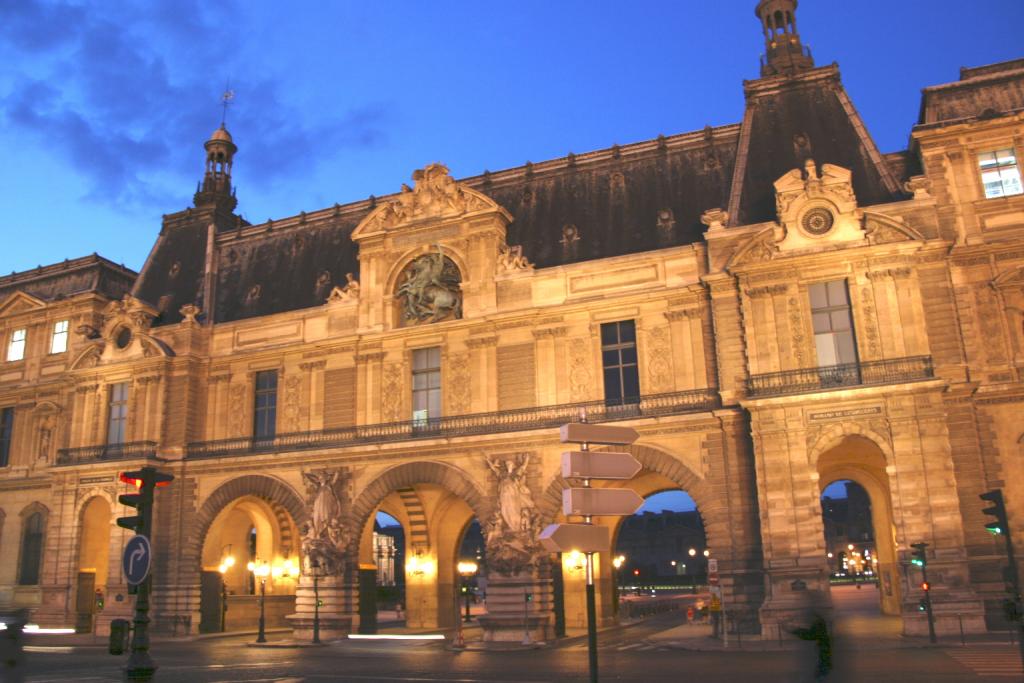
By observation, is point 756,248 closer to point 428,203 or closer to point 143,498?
point 428,203

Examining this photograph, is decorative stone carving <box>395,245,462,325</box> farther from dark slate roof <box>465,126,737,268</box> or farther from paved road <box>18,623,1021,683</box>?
paved road <box>18,623,1021,683</box>

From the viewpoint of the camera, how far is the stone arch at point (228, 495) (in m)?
38.5

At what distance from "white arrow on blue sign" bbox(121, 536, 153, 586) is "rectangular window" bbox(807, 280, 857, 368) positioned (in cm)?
2429

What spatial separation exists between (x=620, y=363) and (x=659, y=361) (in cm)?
160

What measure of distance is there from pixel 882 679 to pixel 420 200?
91.6ft

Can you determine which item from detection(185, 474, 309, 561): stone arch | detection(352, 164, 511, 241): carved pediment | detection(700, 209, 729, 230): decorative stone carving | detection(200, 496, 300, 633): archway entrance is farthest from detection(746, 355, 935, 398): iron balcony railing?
detection(200, 496, 300, 633): archway entrance

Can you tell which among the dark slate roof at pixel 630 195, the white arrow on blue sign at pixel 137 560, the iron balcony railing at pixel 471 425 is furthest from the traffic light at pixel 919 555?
the white arrow on blue sign at pixel 137 560

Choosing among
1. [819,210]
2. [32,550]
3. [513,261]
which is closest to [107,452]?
[32,550]

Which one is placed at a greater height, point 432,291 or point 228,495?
point 432,291

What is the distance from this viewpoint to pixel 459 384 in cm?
3666

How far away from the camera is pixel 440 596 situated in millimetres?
41812

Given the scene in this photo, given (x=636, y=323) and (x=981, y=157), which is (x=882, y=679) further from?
(x=981, y=157)

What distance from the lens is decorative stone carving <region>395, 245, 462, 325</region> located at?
38.1 meters

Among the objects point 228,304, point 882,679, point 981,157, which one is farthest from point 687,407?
point 228,304
